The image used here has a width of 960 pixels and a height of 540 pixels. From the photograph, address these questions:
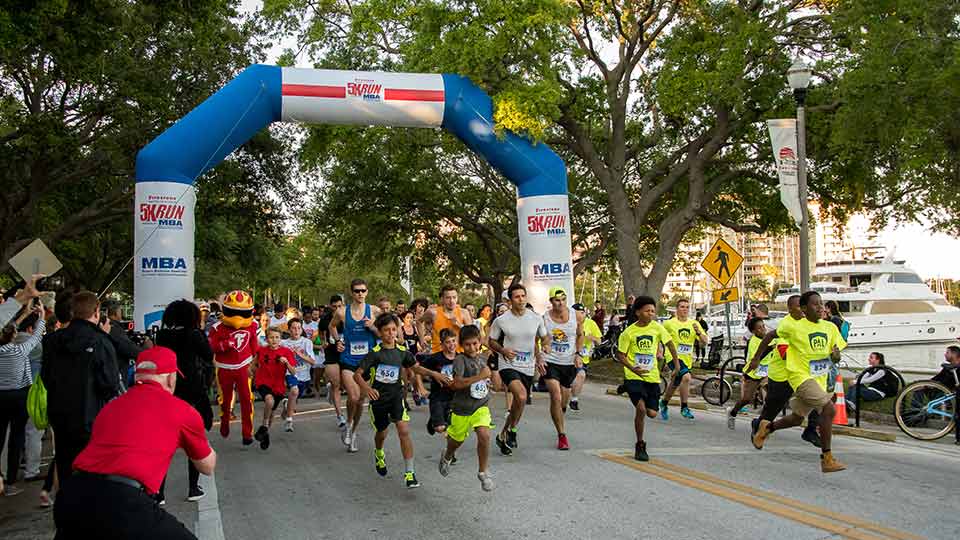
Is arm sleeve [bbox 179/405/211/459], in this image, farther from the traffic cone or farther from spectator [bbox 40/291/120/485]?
the traffic cone

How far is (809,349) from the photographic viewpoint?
28.6 feet

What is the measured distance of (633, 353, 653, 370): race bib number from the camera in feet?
31.0

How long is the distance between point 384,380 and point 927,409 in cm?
717

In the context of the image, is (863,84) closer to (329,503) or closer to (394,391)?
(394,391)

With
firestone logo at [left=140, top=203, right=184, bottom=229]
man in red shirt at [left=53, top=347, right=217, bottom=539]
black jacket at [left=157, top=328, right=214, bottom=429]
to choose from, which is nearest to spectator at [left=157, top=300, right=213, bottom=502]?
black jacket at [left=157, top=328, right=214, bottom=429]

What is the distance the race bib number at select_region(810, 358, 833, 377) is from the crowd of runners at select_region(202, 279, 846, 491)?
1 centimetres

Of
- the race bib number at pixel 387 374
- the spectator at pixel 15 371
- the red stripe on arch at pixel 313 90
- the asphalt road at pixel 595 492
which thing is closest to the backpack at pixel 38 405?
the spectator at pixel 15 371

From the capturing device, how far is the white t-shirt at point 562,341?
410 inches

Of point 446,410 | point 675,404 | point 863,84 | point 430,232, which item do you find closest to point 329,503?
point 446,410

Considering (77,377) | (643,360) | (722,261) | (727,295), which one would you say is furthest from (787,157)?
(77,377)

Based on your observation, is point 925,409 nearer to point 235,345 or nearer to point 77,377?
point 235,345

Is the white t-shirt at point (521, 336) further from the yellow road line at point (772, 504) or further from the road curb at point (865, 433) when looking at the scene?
the road curb at point (865, 433)

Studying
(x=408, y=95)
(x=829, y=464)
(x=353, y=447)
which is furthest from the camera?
(x=408, y=95)

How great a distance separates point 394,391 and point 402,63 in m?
14.5
